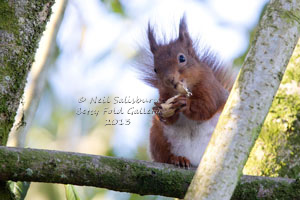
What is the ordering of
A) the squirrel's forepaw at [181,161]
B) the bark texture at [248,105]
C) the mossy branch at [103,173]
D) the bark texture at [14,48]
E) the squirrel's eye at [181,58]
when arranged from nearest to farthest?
the bark texture at [248,105] < the mossy branch at [103,173] < the bark texture at [14,48] < the squirrel's forepaw at [181,161] < the squirrel's eye at [181,58]

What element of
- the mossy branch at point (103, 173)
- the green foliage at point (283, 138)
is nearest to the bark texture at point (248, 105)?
the mossy branch at point (103, 173)

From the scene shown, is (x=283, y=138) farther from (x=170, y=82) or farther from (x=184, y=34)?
(x=184, y=34)

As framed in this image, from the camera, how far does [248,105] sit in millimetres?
1665

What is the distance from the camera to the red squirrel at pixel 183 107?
337cm

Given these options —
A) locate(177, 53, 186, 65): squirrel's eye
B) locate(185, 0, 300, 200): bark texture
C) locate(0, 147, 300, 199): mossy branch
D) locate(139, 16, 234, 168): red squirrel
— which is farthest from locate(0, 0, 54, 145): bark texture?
locate(185, 0, 300, 200): bark texture

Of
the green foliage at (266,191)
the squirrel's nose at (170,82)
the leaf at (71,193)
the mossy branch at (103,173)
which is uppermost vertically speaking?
the squirrel's nose at (170,82)

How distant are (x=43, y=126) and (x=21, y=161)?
28.8 feet

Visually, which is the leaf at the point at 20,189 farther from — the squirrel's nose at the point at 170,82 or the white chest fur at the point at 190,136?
the squirrel's nose at the point at 170,82

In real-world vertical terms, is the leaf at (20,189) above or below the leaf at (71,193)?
above

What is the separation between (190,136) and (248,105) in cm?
185

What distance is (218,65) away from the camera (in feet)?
13.0

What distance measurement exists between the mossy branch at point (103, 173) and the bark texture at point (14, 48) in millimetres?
418

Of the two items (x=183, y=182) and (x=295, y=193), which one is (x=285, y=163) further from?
(x=183, y=182)

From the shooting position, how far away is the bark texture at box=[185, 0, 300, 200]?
1.57 metres
